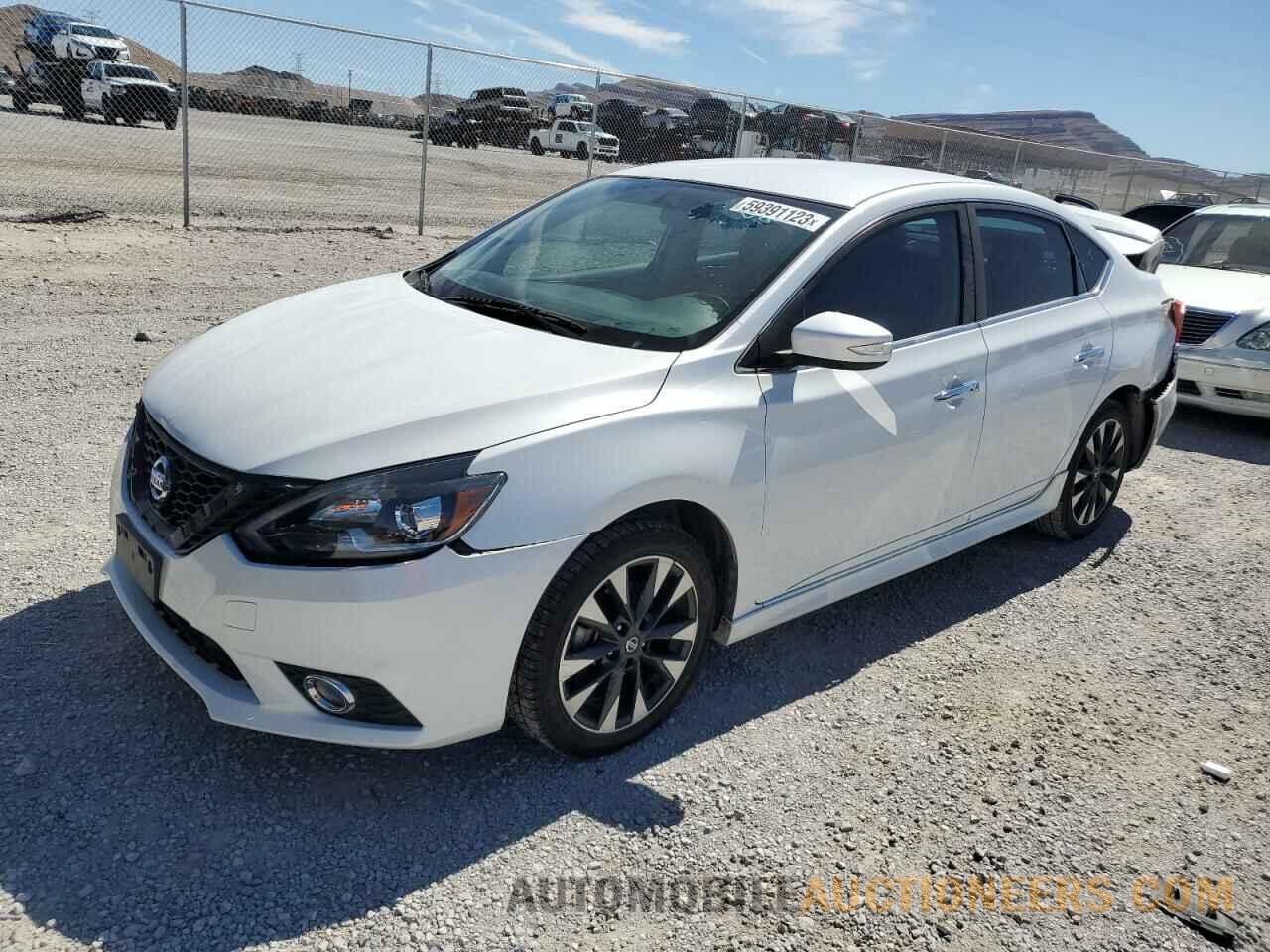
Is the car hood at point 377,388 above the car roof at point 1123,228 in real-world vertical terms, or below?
below

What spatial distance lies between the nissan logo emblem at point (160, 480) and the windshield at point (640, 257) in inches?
48.5

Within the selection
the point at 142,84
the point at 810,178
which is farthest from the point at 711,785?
the point at 142,84

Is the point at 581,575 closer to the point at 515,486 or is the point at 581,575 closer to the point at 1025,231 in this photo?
the point at 515,486

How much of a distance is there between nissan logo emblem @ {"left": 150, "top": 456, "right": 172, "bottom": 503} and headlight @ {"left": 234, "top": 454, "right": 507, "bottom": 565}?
1.27 feet

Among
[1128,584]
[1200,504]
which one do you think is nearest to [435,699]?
[1128,584]

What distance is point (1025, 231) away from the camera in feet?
14.5

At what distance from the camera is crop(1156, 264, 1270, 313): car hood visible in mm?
7695

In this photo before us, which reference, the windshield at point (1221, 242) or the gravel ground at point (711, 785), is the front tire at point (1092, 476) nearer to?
the gravel ground at point (711, 785)

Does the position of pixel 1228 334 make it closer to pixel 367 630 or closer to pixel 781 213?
pixel 781 213

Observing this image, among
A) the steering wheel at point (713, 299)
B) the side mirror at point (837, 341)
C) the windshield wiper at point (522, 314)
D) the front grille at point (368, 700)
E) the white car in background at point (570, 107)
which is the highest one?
the white car in background at point (570, 107)

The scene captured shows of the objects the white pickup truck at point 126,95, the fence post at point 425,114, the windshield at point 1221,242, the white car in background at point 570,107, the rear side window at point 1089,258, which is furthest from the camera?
the white pickup truck at point 126,95

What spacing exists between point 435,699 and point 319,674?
297 millimetres

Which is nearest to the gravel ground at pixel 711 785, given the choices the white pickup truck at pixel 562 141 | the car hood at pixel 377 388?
the car hood at pixel 377 388

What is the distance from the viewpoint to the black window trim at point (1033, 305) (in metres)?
4.07
